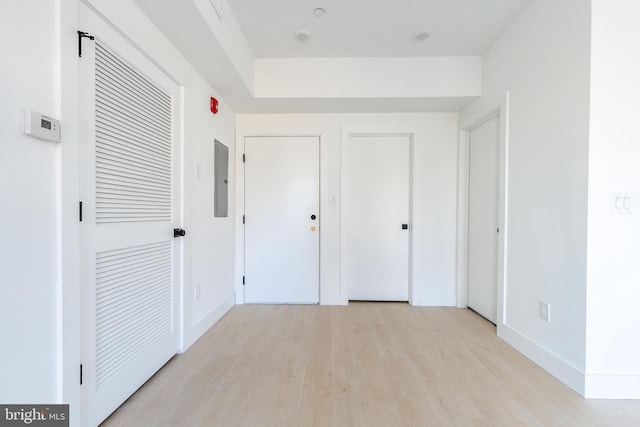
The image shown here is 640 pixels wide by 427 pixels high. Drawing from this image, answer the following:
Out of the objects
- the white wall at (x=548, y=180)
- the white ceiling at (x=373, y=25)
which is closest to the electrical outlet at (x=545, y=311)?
the white wall at (x=548, y=180)

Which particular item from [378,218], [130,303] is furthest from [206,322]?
[378,218]

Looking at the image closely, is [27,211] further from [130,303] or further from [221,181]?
[221,181]

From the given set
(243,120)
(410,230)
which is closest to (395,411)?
(410,230)

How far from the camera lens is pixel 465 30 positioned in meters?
2.34

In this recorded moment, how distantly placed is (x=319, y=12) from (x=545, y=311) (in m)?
2.73

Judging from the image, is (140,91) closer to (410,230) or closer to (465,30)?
(465,30)

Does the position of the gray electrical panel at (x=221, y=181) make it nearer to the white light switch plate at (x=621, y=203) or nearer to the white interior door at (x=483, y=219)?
the white interior door at (x=483, y=219)

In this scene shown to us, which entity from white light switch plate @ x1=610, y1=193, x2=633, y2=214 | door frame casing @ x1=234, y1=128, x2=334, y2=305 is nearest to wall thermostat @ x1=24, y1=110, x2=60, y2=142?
door frame casing @ x1=234, y1=128, x2=334, y2=305

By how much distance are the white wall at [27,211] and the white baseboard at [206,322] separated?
106 cm

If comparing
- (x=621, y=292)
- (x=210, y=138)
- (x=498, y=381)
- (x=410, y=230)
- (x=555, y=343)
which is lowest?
(x=498, y=381)

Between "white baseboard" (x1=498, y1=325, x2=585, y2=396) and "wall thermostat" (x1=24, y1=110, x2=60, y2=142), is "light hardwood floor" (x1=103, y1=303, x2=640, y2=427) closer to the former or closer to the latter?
"white baseboard" (x1=498, y1=325, x2=585, y2=396)

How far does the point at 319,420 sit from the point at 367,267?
2.01m

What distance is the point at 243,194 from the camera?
3.23 meters

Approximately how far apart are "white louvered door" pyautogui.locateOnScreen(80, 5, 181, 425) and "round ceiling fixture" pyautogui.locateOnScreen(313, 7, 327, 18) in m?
1.21
